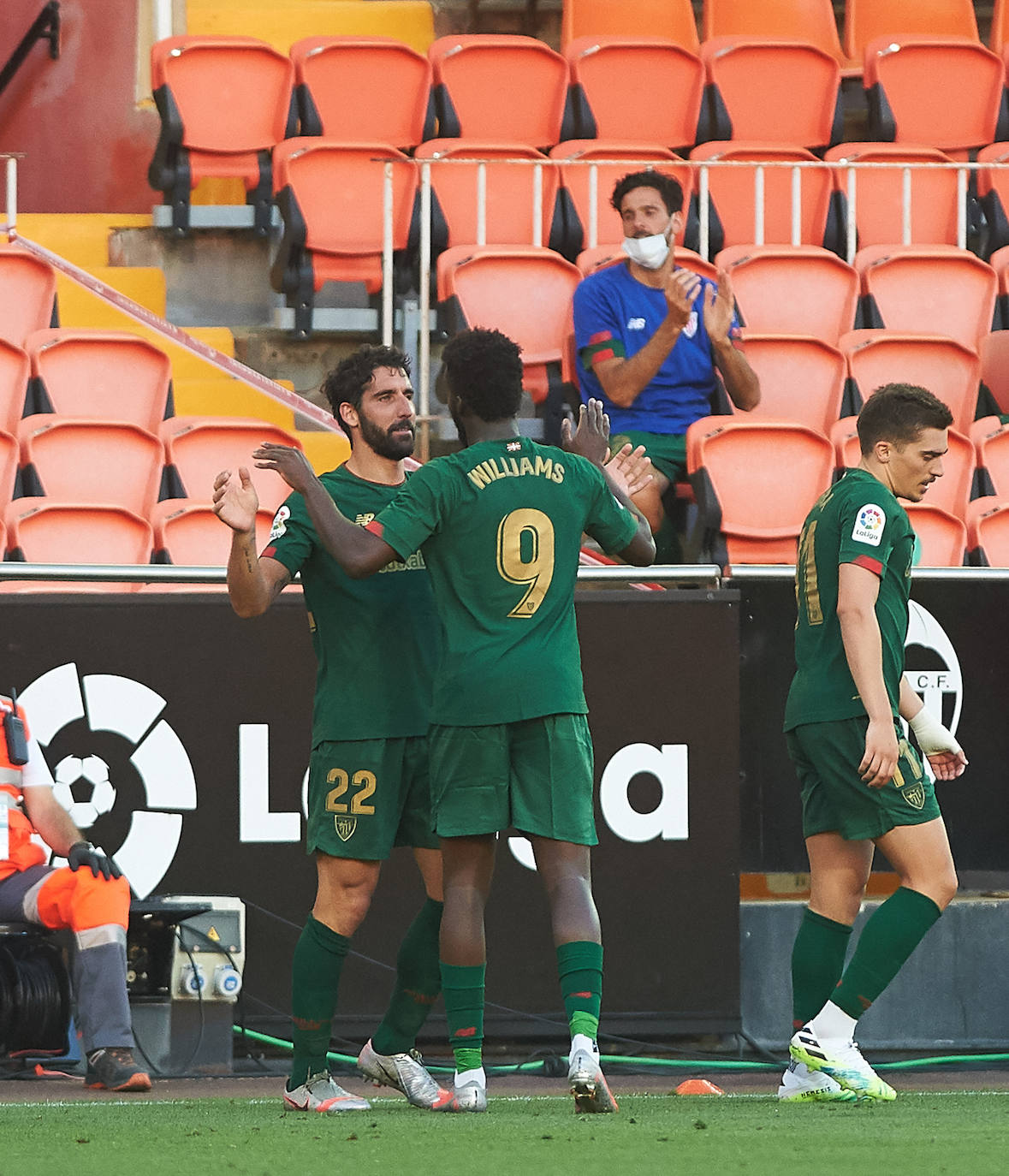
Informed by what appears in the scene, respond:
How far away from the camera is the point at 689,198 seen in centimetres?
981

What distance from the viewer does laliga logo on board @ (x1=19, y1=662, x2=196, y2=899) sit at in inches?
241

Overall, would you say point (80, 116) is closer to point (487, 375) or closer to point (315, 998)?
point (487, 375)

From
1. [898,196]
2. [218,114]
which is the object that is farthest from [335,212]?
[898,196]

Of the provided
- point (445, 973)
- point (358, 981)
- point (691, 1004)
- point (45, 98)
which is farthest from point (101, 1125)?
point (45, 98)

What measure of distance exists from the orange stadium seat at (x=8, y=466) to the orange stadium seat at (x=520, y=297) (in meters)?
1.95

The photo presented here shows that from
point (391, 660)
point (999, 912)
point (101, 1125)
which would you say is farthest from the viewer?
point (999, 912)

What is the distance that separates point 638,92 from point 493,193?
1.43m

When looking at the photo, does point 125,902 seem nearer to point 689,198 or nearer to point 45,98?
point 689,198

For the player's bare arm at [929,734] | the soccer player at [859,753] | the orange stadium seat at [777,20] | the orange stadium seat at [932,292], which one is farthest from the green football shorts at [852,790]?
the orange stadium seat at [777,20]

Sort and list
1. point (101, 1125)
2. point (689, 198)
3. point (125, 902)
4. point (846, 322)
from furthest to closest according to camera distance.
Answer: point (689, 198) → point (846, 322) → point (125, 902) → point (101, 1125)

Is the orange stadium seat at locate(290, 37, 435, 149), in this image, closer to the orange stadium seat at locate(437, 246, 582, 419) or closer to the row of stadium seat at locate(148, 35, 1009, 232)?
the row of stadium seat at locate(148, 35, 1009, 232)

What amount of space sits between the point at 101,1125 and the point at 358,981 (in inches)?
72.4

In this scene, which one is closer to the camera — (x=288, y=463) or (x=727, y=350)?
(x=288, y=463)

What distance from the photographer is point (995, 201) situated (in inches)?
396
